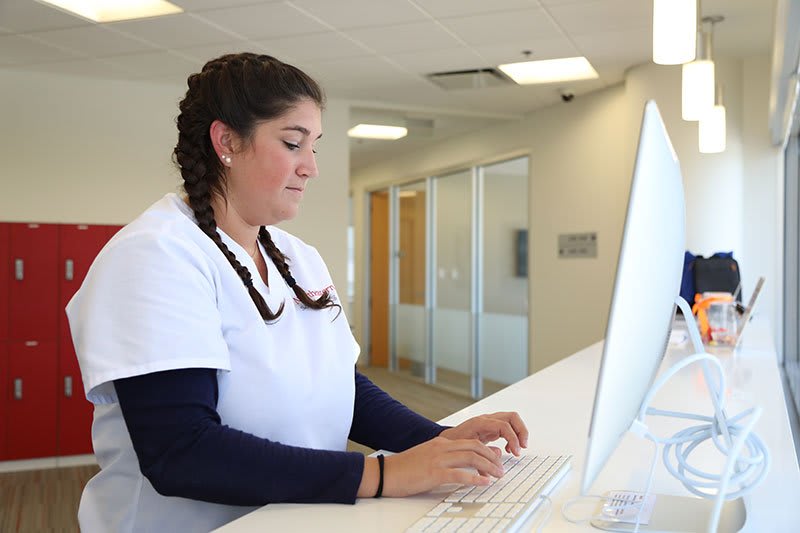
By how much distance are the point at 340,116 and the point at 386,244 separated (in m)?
4.08

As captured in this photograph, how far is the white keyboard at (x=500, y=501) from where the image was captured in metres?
1.07

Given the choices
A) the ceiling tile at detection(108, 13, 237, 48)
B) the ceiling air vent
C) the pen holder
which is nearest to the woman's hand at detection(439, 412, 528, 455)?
the pen holder

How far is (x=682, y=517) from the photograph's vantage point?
1.17m

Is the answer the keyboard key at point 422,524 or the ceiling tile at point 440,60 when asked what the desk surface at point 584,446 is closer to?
the keyboard key at point 422,524

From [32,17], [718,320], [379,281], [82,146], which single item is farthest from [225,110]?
[379,281]

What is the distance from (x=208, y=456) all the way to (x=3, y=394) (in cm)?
540

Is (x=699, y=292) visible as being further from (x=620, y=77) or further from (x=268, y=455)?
(x=268, y=455)

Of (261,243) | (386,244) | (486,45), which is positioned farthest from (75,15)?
(386,244)

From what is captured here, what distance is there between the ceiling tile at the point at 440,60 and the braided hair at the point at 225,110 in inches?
167

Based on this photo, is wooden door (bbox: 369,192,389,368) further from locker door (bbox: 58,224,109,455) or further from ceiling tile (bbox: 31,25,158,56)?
ceiling tile (bbox: 31,25,158,56)

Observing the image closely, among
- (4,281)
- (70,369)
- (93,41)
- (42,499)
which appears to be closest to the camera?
(42,499)

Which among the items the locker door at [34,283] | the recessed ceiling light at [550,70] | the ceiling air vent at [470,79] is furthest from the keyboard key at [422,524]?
the locker door at [34,283]

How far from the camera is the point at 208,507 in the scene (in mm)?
1325

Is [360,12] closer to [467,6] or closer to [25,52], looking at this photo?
[467,6]
